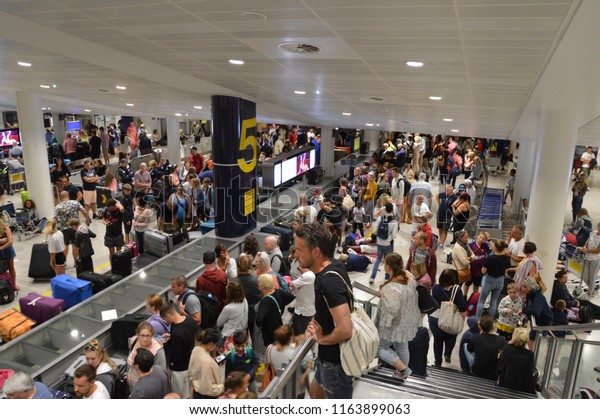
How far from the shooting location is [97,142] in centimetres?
2267

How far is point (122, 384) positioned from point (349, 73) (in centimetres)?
426

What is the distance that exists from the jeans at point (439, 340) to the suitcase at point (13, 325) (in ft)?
17.3

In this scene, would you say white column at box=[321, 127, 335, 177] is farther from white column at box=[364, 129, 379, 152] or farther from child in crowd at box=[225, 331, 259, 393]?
child in crowd at box=[225, 331, 259, 393]

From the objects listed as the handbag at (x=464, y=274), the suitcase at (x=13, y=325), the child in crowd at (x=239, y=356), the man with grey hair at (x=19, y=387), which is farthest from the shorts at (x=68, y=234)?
the handbag at (x=464, y=274)

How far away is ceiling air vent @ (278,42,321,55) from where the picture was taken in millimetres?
4426

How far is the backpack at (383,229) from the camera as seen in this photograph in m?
9.18

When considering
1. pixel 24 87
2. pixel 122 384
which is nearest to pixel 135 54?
pixel 122 384

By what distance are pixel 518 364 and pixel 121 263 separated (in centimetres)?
652

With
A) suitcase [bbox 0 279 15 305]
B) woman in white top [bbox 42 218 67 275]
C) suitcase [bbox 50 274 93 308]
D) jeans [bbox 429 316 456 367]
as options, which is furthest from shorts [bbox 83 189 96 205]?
jeans [bbox 429 316 456 367]

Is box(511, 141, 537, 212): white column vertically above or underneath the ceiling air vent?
underneath

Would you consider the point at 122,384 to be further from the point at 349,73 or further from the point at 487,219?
the point at 487,219

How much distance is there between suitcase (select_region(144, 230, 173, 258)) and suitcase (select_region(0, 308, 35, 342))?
10.8 feet

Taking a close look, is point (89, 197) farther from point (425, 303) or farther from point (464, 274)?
point (425, 303)

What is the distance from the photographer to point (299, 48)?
459 cm
